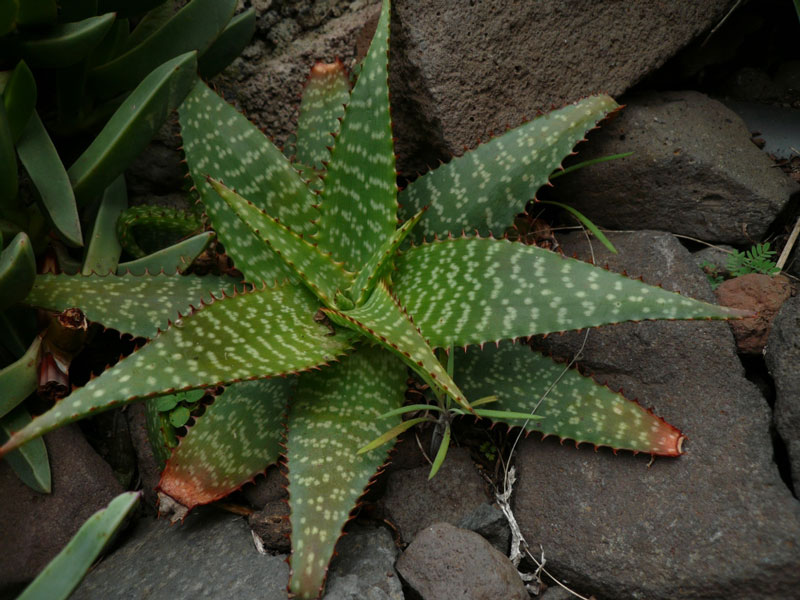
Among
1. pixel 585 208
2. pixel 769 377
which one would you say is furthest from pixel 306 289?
pixel 769 377

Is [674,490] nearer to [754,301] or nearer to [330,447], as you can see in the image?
[754,301]

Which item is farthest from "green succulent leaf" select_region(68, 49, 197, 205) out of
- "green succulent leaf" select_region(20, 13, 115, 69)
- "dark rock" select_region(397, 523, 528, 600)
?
"dark rock" select_region(397, 523, 528, 600)

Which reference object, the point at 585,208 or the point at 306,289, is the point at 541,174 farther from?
the point at 306,289

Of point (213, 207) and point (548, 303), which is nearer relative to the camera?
point (548, 303)

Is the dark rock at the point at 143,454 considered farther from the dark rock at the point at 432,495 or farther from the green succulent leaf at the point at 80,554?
the green succulent leaf at the point at 80,554

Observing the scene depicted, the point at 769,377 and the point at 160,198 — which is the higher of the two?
the point at 160,198

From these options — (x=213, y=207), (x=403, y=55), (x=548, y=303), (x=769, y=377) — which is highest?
(x=403, y=55)

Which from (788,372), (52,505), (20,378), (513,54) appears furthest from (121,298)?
(788,372)
